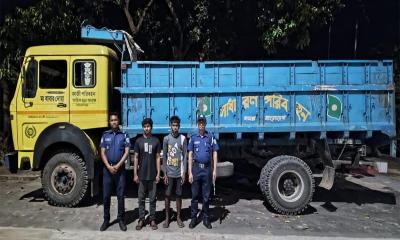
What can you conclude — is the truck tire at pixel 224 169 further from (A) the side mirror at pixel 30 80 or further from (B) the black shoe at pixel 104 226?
(A) the side mirror at pixel 30 80

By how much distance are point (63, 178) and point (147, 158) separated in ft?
7.69

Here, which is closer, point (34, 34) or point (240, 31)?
point (34, 34)

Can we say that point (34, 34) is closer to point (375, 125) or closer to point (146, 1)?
point (146, 1)

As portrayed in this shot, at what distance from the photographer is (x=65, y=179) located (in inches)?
340

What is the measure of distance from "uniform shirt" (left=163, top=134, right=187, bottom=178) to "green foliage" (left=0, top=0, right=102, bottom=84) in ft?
19.3

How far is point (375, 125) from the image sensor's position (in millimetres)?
8602

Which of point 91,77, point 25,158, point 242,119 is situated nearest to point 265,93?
point 242,119

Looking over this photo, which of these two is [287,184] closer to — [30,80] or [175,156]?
[175,156]

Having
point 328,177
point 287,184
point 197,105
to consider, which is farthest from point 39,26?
point 328,177

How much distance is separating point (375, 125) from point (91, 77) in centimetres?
561

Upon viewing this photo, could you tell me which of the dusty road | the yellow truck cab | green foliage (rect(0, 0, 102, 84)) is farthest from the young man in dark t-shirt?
green foliage (rect(0, 0, 102, 84))

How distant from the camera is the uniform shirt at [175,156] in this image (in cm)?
738

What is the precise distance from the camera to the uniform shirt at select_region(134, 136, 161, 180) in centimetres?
722

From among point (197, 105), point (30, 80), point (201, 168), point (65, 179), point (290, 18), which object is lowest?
point (65, 179)
